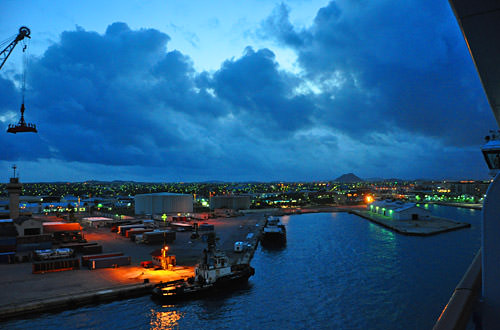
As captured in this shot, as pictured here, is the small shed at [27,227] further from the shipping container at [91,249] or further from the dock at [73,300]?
the dock at [73,300]

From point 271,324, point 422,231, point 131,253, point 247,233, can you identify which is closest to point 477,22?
point 271,324

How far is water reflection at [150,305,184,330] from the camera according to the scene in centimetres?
1614

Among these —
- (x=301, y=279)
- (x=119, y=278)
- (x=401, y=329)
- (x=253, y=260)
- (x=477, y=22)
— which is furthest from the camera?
(x=253, y=260)

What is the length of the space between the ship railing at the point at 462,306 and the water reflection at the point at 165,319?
1608 centimetres

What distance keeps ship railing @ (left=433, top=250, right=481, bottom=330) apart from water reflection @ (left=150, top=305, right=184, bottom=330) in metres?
16.1

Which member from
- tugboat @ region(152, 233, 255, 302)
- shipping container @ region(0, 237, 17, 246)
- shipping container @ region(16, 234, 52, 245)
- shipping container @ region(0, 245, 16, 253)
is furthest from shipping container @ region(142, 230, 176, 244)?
tugboat @ region(152, 233, 255, 302)

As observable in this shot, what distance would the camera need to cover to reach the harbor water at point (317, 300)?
53.2ft

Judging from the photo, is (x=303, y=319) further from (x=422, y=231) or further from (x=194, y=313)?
(x=422, y=231)

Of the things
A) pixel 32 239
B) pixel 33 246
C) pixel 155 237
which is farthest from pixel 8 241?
pixel 155 237

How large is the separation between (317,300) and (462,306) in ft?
60.8

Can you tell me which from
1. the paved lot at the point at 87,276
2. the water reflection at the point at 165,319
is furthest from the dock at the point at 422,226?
the water reflection at the point at 165,319

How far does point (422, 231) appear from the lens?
4159 centimetres

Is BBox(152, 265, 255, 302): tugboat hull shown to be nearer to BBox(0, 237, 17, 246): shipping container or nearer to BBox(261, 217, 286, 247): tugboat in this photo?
BBox(261, 217, 286, 247): tugboat

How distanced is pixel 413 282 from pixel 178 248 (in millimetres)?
Answer: 19611
